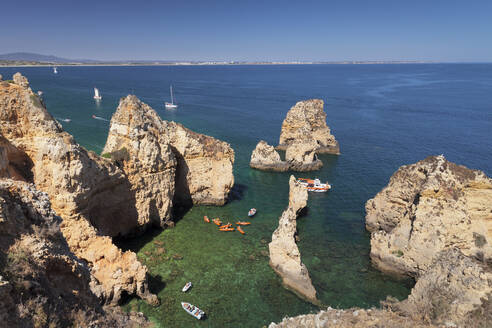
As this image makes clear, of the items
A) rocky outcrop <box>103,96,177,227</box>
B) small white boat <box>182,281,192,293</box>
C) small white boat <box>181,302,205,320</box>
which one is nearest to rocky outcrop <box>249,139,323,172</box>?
rocky outcrop <box>103,96,177,227</box>

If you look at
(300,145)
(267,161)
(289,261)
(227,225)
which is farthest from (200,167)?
(300,145)

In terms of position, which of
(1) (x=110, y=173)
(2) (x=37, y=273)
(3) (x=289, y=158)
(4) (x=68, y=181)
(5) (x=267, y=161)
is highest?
(2) (x=37, y=273)

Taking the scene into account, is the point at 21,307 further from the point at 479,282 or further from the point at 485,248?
the point at 485,248

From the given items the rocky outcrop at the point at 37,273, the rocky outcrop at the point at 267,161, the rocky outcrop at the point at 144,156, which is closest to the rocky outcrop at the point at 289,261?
the rocky outcrop at the point at 144,156

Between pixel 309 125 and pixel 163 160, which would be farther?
pixel 309 125

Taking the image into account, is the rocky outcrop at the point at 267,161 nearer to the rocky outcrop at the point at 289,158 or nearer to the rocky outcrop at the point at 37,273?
the rocky outcrop at the point at 289,158

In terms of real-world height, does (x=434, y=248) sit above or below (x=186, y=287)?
above

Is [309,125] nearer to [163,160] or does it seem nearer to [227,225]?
[227,225]
